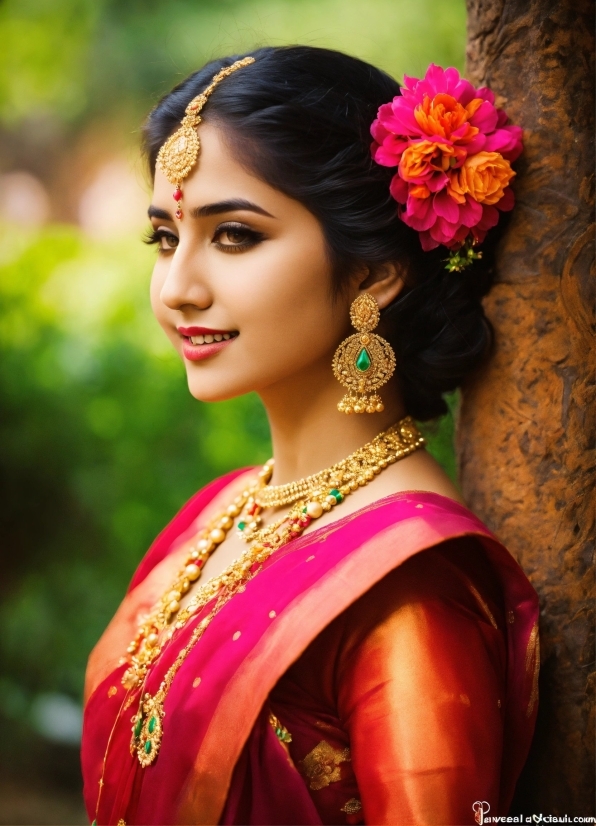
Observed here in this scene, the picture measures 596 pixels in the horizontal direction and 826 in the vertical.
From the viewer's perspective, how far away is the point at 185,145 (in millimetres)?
1226

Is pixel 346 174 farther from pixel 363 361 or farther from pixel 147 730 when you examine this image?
pixel 147 730

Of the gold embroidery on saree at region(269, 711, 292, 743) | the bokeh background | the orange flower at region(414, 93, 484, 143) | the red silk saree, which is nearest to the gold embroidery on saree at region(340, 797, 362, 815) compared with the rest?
the red silk saree

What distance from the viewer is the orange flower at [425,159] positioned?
1.17 metres

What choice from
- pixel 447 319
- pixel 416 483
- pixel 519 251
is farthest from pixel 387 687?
pixel 519 251

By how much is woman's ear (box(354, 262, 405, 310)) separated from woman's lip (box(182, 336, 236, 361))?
23 cm

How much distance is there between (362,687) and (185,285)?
64 cm

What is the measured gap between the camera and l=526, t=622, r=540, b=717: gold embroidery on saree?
110 centimetres

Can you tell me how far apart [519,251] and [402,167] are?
249 millimetres

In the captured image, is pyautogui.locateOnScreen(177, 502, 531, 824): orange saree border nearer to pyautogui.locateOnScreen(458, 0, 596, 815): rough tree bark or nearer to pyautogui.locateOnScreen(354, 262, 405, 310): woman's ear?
pyautogui.locateOnScreen(458, 0, 596, 815): rough tree bark

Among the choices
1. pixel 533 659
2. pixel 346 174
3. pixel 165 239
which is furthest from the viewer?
pixel 165 239

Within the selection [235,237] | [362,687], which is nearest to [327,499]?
[362,687]

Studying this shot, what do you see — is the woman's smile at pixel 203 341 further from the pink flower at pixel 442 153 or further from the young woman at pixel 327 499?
the pink flower at pixel 442 153

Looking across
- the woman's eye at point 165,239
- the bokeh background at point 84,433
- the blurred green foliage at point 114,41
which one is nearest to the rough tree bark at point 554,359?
the woman's eye at point 165,239

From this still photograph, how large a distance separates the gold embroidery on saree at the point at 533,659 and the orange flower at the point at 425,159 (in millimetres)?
688
